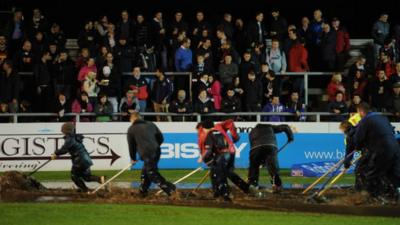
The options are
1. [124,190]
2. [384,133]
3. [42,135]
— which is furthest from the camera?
[42,135]

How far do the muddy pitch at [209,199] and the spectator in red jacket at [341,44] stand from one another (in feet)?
29.7

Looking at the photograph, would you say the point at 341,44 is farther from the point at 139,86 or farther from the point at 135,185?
the point at 135,185

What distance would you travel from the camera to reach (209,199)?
16.5m

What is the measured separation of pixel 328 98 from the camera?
2553 cm

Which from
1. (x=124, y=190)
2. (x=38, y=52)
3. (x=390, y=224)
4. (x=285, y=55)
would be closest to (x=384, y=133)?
(x=390, y=224)

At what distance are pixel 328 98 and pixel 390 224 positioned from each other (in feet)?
39.6

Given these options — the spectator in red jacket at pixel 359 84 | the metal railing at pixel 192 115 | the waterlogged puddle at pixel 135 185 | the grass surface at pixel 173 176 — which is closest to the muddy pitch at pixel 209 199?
the waterlogged puddle at pixel 135 185

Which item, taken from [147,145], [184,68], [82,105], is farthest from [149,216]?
[184,68]

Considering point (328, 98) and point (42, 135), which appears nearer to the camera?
point (42, 135)

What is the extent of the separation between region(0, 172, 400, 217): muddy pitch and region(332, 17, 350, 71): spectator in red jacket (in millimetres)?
9067

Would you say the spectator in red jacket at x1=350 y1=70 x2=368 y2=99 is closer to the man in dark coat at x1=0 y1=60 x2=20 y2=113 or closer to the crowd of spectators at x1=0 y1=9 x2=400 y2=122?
the crowd of spectators at x1=0 y1=9 x2=400 y2=122

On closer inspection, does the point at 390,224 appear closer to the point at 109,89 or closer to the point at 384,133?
the point at 384,133

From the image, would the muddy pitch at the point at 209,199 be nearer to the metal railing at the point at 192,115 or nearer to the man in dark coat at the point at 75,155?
the man in dark coat at the point at 75,155

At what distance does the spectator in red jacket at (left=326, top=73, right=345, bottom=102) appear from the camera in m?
25.1
